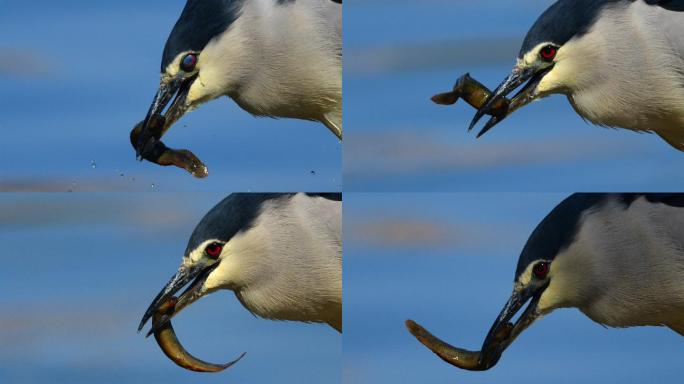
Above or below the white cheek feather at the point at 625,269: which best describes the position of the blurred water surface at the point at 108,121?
above

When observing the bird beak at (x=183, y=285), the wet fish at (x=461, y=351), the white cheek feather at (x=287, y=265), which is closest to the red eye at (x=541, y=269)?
the wet fish at (x=461, y=351)

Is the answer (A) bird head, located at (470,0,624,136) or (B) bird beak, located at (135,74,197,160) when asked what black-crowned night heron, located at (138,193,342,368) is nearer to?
(B) bird beak, located at (135,74,197,160)

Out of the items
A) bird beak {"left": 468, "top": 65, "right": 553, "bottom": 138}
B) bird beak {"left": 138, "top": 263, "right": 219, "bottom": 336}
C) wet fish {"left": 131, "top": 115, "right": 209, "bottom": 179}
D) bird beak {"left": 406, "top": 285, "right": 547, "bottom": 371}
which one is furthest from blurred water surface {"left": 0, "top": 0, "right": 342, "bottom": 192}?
bird beak {"left": 406, "top": 285, "right": 547, "bottom": 371}

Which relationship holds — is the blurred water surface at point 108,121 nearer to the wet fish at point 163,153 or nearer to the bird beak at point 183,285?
the wet fish at point 163,153

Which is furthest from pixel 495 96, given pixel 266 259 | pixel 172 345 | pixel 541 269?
pixel 172 345

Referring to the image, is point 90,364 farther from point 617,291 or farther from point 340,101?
point 617,291

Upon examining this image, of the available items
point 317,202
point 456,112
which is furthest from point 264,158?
point 456,112
